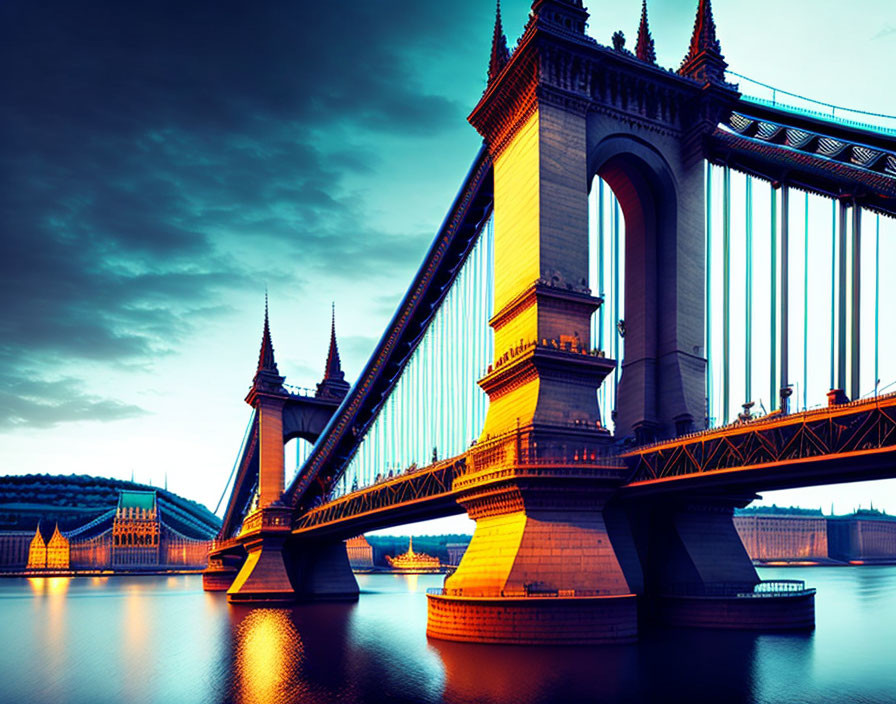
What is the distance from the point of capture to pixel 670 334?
5747 centimetres

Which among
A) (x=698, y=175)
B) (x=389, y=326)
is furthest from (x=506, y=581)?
(x=389, y=326)

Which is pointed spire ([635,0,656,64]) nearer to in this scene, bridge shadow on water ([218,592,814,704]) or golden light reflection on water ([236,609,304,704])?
bridge shadow on water ([218,592,814,704])

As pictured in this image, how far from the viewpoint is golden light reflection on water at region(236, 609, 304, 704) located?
1453 inches

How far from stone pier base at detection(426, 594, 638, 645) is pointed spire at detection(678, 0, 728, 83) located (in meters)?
34.9

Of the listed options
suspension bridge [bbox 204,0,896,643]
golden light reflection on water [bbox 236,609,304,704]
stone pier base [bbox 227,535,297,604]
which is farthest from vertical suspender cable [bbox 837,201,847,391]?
stone pier base [bbox 227,535,297,604]

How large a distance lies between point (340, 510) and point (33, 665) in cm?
3369

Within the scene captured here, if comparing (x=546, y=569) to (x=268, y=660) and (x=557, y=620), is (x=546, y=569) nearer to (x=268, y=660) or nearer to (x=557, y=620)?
(x=557, y=620)

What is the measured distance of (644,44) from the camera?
61.7 meters

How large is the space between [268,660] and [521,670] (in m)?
14.9

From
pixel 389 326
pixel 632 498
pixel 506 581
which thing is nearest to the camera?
pixel 506 581

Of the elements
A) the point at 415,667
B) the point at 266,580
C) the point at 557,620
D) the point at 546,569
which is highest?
the point at 546,569

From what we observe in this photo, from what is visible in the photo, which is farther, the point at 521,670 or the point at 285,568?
the point at 285,568

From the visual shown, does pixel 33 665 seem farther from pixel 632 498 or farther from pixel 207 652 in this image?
pixel 632 498

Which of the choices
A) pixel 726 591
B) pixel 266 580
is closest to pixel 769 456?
pixel 726 591
